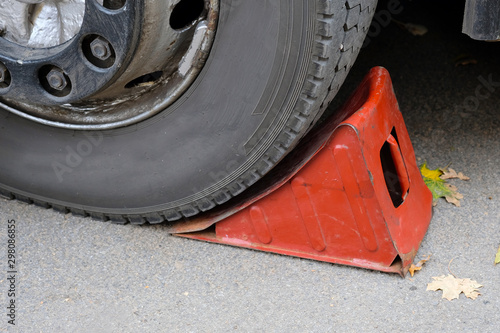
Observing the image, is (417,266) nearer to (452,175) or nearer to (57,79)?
(452,175)

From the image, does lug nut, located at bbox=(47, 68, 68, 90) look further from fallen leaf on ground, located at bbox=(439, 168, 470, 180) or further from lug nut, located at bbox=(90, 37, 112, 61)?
fallen leaf on ground, located at bbox=(439, 168, 470, 180)

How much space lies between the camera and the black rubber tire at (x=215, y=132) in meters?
1.65

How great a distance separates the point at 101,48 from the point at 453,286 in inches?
48.7

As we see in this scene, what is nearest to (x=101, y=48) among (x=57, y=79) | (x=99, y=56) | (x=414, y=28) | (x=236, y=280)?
(x=99, y=56)

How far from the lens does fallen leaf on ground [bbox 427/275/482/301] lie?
70.0 inches

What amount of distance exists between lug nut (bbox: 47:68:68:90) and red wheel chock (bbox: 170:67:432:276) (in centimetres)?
62

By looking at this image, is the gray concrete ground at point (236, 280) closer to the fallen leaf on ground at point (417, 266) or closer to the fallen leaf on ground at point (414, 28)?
the fallen leaf on ground at point (417, 266)

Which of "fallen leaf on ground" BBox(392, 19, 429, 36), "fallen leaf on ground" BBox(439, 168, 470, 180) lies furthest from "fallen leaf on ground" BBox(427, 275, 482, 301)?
"fallen leaf on ground" BBox(392, 19, 429, 36)

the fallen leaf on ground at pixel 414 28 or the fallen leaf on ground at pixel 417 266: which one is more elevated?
the fallen leaf on ground at pixel 414 28

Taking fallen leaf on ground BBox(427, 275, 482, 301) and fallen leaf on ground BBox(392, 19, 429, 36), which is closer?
fallen leaf on ground BBox(427, 275, 482, 301)

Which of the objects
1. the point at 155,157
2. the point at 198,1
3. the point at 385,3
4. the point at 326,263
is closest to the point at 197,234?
the point at 155,157

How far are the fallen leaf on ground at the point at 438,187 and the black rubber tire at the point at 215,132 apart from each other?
24.3 inches

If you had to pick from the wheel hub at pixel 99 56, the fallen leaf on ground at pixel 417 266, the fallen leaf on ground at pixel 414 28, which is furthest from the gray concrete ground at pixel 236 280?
the fallen leaf on ground at pixel 414 28

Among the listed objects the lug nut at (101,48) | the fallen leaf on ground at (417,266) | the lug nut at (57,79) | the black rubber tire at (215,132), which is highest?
the lug nut at (101,48)
